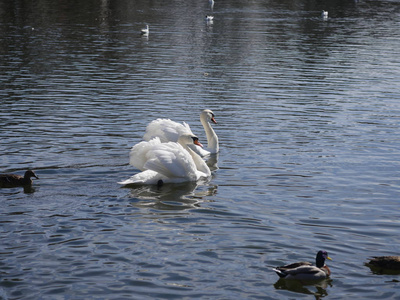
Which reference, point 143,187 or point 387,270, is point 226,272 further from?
point 143,187

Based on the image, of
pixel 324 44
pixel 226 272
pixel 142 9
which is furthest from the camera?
pixel 142 9

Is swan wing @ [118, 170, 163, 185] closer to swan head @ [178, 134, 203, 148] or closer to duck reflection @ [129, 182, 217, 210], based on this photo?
duck reflection @ [129, 182, 217, 210]

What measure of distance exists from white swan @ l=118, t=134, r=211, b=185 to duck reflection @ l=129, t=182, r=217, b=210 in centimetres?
17

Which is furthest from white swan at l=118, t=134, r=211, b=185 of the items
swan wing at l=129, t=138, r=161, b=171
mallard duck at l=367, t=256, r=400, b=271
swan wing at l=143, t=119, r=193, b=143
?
mallard duck at l=367, t=256, r=400, b=271

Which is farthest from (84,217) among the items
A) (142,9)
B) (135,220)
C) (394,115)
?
(142,9)

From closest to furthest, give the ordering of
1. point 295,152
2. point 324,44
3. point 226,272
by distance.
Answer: point 226,272 → point 295,152 → point 324,44

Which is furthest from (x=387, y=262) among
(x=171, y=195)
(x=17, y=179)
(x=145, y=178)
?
(x=17, y=179)

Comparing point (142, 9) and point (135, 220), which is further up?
point (142, 9)

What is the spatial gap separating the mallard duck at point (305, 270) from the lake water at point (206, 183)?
0.69 feet

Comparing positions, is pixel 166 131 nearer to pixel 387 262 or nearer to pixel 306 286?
pixel 306 286

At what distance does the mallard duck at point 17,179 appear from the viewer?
15.3 meters

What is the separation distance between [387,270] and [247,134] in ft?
34.0

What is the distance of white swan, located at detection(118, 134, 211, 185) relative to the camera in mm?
16031

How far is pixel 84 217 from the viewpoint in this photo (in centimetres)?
1348
